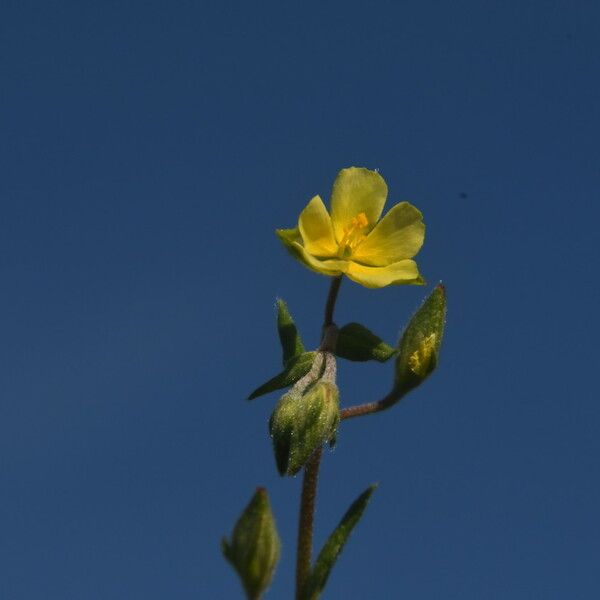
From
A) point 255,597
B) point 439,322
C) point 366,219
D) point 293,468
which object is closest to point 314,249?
point 366,219

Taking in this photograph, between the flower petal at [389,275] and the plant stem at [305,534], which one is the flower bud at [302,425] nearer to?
the plant stem at [305,534]

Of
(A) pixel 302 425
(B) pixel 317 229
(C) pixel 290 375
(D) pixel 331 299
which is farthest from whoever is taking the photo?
(B) pixel 317 229

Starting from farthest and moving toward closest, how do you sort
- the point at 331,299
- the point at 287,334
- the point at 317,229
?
the point at 317,229 → the point at 287,334 → the point at 331,299

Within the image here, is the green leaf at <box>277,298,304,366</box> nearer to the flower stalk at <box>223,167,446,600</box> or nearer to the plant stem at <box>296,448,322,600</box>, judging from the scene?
the flower stalk at <box>223,167,446,600</box>

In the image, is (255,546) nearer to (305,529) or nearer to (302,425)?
(305,529)

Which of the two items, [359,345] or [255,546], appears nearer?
[255,546]

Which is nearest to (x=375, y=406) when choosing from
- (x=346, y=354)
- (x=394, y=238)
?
(x=346, y=354)
